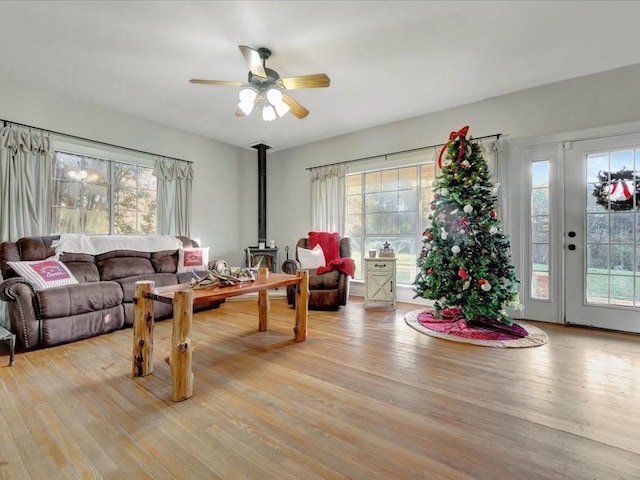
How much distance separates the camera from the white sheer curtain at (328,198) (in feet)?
16.6

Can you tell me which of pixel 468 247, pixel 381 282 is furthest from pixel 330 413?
pixel 381 282

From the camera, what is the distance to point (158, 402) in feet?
5.71

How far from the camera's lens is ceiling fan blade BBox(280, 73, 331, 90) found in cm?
256

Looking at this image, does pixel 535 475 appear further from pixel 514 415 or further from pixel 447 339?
pixel 447 339

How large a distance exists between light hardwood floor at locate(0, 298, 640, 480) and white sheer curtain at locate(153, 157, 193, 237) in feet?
7.79

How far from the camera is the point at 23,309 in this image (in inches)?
98.2

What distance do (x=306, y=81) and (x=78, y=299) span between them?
2.90m

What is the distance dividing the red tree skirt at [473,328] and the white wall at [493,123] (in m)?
1.05

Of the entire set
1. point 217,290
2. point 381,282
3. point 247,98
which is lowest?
point 381,282

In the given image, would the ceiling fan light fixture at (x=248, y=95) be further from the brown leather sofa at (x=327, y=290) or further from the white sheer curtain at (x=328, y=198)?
the white sheer curtain at (x=328, y=198)

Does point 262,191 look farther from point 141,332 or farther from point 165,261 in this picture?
point 141,332

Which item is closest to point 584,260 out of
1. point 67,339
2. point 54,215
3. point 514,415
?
point 514,415

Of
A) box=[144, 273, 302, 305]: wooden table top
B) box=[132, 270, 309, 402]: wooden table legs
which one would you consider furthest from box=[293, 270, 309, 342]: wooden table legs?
box=[132, 270, 309, 402]: wooden table legs

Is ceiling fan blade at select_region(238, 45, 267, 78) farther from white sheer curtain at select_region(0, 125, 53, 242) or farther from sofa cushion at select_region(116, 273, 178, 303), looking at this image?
white sheer curtain at select_region(0, 125, 53, 242)
